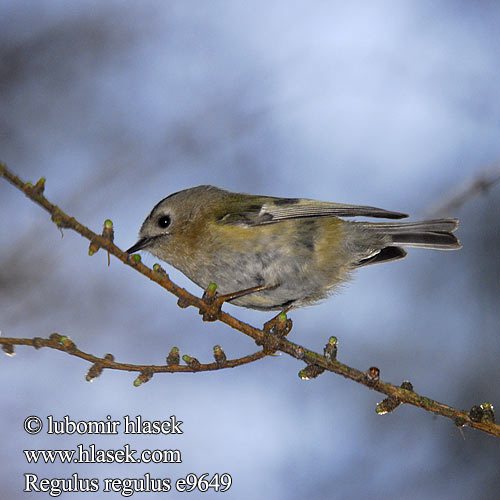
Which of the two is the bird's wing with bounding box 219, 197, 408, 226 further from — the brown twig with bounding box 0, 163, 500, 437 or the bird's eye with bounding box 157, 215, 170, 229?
the brown twig with bounding box 0, 163, 500, 437

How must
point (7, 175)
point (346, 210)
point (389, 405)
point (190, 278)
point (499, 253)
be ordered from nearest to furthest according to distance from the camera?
point (7, 175)
point (389, 405)
point (346, 210)
point (190, 278)
point (499, 253)

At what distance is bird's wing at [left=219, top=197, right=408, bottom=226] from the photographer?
2.86 meters

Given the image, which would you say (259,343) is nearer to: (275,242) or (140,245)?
(275,242)

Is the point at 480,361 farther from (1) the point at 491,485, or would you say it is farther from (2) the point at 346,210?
(2) the point at 346,210

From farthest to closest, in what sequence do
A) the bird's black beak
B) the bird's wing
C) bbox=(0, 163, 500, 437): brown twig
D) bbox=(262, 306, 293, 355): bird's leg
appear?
1. the bird's black beak
2. the bird's wing
3. bbox=(262, 306, 293, 355): bird's leg
4. bbox=(0, 163, 500, 437): brown twig

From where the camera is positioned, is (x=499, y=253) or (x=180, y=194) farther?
(x=499, y=253)

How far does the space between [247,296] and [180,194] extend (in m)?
0.73

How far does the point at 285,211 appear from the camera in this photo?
3.08 m

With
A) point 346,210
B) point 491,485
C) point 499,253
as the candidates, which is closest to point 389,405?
point 346,210

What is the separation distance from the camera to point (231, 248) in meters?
2.93

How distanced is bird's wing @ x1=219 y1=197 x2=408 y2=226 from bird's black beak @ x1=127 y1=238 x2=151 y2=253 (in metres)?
0.41

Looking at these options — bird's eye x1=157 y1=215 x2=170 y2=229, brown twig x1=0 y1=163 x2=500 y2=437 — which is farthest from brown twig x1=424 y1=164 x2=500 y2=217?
bird's eye x1=157 y1=215 x2=170 y2=229

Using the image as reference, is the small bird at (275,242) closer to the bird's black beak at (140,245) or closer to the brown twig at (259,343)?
the bird's black beak at (140,245)

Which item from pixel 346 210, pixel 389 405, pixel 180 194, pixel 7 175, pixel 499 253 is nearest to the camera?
pixel 7 175
